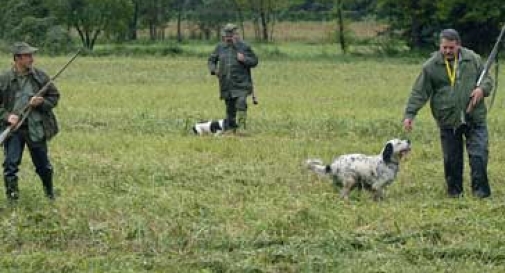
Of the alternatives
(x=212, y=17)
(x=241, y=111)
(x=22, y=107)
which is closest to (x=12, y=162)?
(x=22, y=107)

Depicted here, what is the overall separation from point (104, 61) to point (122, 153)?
3127 cm

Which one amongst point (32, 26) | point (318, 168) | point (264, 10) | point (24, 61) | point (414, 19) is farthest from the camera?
point (264, 10)

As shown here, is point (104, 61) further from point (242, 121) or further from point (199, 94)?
point (242, 121)

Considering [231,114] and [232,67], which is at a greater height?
[232,67]

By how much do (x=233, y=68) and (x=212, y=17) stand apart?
56.6 meters

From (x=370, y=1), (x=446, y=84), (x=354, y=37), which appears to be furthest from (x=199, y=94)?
(x=370, y=1)

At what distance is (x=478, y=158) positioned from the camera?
42.6 feet

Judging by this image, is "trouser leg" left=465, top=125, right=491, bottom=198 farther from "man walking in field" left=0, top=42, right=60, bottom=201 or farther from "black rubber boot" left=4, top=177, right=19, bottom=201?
"black rubber boot" left=4, top=177, right=19, bottom=201

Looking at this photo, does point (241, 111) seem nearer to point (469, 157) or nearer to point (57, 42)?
point (469, 157)

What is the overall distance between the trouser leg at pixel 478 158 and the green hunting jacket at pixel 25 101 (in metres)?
4.83

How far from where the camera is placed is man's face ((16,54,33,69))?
1194 centimetres

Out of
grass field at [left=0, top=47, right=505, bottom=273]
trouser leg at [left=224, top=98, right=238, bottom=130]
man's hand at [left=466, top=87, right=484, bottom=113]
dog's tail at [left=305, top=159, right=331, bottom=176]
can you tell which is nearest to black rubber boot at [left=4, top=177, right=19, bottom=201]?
grass field at [left=0, top=47, right=505, bottom=273]

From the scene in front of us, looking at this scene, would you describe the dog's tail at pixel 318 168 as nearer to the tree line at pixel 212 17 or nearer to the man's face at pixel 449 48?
the man's face at pixel 449 48

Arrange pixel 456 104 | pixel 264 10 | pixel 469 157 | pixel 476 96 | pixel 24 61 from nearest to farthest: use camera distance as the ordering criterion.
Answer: pixel 24 61
pixel 476 96
pixel 456 104
pixel 469 157
pixel 264 10
